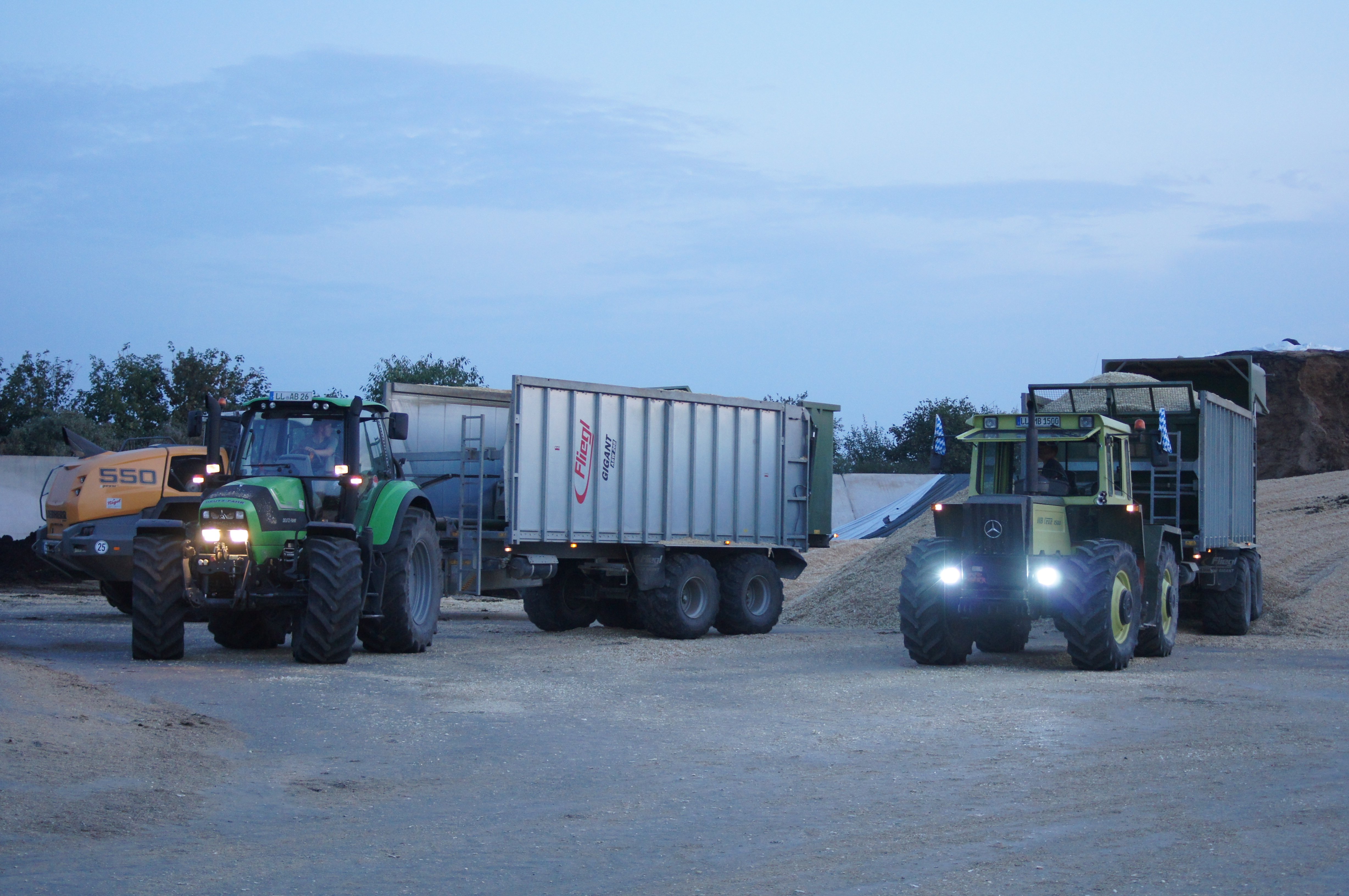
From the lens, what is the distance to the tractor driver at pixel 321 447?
43.9ft

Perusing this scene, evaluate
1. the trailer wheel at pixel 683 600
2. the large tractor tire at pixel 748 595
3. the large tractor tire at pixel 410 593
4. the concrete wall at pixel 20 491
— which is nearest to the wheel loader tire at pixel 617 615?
the trailer wheel at pixel 683 600

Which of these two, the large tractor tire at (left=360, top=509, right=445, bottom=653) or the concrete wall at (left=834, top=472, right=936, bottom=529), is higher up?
the concrete wall at (left=834, top=472, right=936, bottom=529)

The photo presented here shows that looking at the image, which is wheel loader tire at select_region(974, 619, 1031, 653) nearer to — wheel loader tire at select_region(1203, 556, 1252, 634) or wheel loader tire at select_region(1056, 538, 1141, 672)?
wheel loader tire at select_region(1056, 538, 1141, 672)

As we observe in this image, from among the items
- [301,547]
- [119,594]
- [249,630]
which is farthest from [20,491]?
[301,547]

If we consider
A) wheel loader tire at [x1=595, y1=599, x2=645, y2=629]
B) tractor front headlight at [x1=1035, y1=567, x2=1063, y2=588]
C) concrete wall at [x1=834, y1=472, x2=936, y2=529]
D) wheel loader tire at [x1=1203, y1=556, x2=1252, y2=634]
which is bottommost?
wheel loader tire at [x1=595, y1=599, x2=645, y2=629]

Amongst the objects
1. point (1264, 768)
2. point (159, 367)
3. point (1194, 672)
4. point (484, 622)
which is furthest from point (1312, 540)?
point (159, 367)

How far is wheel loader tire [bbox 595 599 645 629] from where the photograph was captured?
18.5 m

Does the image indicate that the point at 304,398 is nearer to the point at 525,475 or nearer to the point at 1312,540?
the point at 525,475

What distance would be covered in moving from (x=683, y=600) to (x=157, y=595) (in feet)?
22.4

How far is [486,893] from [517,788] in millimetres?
2148

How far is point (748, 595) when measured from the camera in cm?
1836

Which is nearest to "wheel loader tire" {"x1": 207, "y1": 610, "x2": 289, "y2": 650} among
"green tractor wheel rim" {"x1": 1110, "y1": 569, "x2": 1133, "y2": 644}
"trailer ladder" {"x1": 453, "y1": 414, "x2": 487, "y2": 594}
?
"trailer ladder" {"x1": 453, "y1": 414, "x2": 487, "y2": 594}

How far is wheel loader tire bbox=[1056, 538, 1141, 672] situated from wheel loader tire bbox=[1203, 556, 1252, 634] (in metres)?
5.24

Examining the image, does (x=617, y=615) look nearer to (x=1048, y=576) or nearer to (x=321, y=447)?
(x=321, y=447)
